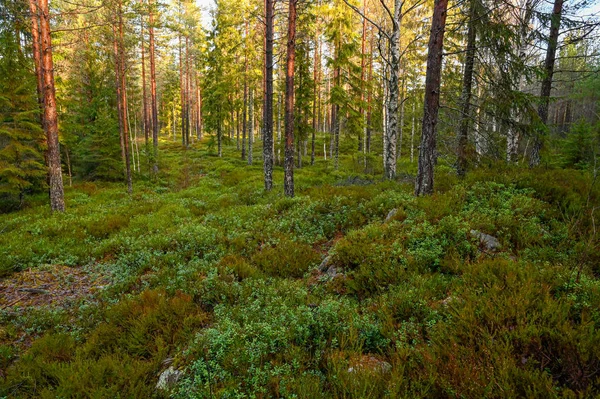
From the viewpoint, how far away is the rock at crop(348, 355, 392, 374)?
332 cm

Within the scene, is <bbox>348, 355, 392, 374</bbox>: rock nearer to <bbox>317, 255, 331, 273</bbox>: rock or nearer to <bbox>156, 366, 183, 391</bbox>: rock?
<bbox>156, 366, 183, 391</bbox>: rock

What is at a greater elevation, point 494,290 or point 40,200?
point 494,290

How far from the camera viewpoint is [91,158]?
22125 mm

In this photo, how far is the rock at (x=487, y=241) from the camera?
5.71 m

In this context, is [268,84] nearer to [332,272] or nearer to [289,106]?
[289,106]

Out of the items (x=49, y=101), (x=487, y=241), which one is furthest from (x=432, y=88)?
(x=49, y=101)

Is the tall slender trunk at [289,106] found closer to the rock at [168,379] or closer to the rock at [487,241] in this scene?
the rock at [487,241]

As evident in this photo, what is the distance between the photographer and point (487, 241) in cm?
586

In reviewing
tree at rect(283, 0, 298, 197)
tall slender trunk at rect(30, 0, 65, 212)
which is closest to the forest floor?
tree at rect(283, 0, 298, 197)

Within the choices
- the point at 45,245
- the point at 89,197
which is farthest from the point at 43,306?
the point at 89,197

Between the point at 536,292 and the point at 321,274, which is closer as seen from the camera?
the point at 536,292

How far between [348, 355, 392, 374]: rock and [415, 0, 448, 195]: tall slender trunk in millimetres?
6582

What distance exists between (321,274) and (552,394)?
437 centimetres

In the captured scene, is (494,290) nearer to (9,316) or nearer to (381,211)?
(381,211)
